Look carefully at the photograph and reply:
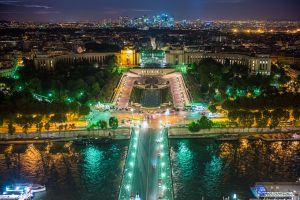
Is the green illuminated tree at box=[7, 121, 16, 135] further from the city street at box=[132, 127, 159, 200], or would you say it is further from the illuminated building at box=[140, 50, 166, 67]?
the illuminated building at box=[140, 50, 166, 67]

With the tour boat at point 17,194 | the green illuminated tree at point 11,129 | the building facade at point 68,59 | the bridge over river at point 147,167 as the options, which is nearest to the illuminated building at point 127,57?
the building facade at point 68,59

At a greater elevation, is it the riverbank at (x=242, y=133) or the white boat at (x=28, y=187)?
the riverbank at (x=242, y=133)

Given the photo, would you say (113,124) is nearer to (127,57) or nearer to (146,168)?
(146,168)

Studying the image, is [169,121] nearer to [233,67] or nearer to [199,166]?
[199,166]

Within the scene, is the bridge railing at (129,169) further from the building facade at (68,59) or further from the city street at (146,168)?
the building facade at (68,59)

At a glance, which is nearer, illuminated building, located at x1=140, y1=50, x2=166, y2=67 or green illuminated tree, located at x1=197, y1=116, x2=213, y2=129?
green illuminated tree, located at x1=197, y1=116, x2=213, y2=129

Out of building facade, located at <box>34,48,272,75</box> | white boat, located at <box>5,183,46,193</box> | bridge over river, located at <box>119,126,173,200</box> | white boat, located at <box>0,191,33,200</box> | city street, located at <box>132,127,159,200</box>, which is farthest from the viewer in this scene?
building facade, located at <box>34,48,272,75</box>

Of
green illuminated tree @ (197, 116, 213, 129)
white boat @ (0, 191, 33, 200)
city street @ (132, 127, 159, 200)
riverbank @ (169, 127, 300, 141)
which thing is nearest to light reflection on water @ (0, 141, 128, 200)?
white boat @ (0, 191, 33, 200)

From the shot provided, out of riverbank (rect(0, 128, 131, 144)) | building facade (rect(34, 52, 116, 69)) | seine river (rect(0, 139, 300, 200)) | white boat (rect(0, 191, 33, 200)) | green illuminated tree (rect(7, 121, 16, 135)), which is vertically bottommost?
white boat (rect(0, 191, 33, 200))
